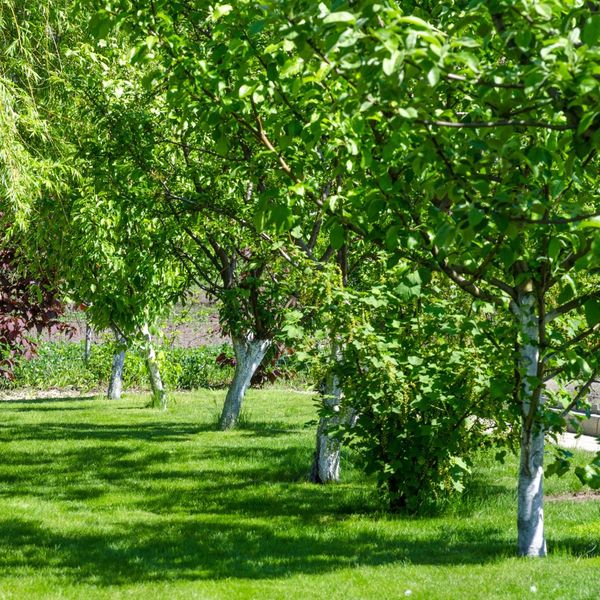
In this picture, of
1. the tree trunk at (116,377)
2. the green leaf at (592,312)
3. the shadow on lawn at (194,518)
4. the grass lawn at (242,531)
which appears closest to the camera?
the green leaf at (592,312)

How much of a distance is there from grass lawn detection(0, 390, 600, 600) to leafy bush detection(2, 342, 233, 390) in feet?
32.6

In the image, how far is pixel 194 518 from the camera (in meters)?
8.90

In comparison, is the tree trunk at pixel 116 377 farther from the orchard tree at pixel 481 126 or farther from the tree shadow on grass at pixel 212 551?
the orchard tree at pixel 481 126

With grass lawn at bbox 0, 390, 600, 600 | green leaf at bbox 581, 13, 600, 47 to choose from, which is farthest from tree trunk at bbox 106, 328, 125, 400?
green leaf at bbox 581, 13, 600, 47

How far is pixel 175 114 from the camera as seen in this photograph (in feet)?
31.0

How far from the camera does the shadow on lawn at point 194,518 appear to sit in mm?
7141

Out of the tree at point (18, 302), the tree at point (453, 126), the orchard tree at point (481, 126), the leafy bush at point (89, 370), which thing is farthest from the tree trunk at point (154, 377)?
the orchard tree at point (481, 126)

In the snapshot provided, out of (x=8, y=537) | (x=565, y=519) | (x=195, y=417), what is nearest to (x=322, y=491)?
(x=565, y=519)

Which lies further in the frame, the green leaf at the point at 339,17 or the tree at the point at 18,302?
Result: the tree at the point at 18,302

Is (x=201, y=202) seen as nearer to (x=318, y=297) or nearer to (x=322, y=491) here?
(x=318, y=297)

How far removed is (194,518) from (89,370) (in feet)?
52.2

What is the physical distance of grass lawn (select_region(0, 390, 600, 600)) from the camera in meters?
6.37

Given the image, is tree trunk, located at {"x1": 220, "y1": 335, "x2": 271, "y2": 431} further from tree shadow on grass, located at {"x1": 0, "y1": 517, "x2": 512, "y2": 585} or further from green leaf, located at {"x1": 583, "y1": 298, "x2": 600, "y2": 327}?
green leaf, located at {"x1": 583, "y1": 298, "x2": 600, "y2": 327}

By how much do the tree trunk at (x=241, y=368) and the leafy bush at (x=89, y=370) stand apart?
830cm
